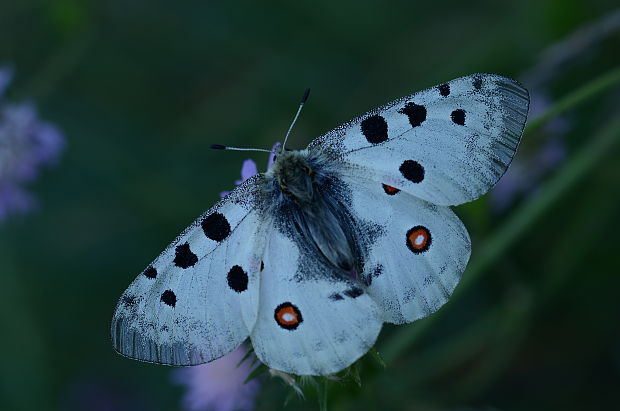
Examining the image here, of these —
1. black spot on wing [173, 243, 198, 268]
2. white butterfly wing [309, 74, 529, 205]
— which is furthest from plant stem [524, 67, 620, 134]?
black spot on wing [173, 243, 198, 268]

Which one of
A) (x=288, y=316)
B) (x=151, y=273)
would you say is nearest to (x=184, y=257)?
(x=151, y=273)

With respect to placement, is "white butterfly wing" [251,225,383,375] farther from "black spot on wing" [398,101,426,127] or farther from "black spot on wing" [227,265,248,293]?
"black spot on wing" [398,101,426,127]

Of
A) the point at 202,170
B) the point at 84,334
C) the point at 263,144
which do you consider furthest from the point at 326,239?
the point at 84,334

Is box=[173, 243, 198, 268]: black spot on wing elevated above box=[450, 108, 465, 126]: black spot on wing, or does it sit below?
above

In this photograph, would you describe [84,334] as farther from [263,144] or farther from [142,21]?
[142,21]

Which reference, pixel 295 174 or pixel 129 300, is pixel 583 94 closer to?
pixel 295 174

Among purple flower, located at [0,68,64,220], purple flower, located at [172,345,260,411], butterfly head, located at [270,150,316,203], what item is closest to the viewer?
butterfly head, located at [270,150,316,203]

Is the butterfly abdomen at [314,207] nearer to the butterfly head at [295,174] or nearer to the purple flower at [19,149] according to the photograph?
the butterfly head at [295,174]

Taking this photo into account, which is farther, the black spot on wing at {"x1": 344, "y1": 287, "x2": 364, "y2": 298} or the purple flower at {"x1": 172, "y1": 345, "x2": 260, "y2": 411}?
the purple flower at {"x1": 172, "y1": 345, "x2": 260, "y2": 411}
